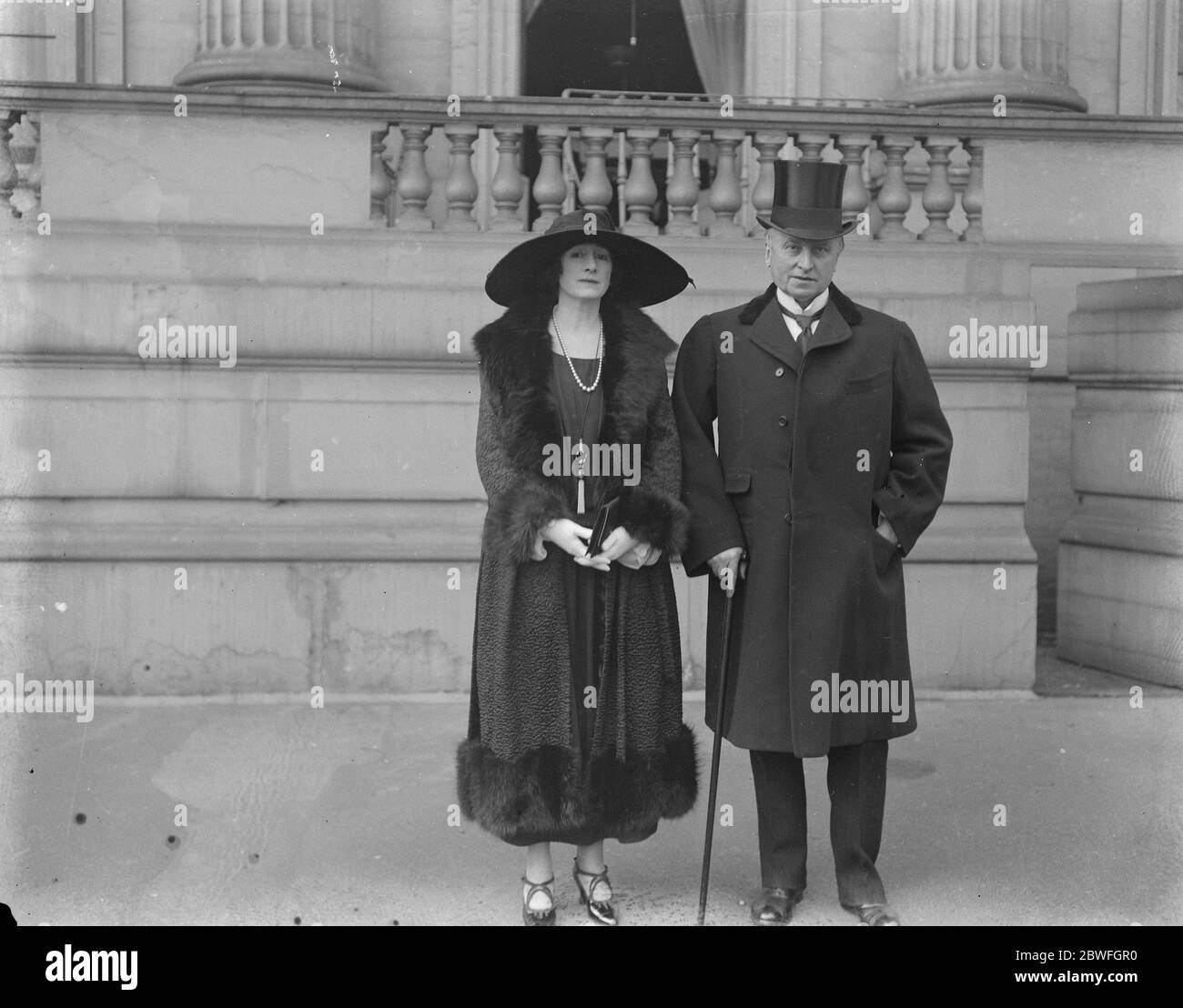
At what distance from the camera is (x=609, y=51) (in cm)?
1283

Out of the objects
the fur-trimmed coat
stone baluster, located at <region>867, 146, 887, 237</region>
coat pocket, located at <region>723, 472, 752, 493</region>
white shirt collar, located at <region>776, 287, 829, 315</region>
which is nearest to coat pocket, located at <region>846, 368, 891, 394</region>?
white shirt collar, located at <region>776, 287, 829, 315</region>

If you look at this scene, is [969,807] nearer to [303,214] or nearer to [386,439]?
[386,439]

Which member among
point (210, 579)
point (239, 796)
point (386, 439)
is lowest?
point (239, 796)

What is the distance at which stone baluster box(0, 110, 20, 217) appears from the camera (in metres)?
8.27

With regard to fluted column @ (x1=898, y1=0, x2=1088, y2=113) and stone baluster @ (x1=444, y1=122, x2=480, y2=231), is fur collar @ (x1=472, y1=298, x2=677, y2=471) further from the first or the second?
fluted column @ (x1=898, y1=0, x2=1088, y2=113)

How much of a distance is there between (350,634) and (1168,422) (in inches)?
177

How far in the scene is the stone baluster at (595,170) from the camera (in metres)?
8.39

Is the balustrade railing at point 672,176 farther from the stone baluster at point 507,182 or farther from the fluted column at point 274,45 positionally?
the fluted column at point 274,45

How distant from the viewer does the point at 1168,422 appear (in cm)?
850

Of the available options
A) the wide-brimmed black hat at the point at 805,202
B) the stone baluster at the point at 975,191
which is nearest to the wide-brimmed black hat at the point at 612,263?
the wide-brimmed black hat at the point at 805,202

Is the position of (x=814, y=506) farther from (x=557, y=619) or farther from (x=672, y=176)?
(x=672, y=176)

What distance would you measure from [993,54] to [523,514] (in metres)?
6.51

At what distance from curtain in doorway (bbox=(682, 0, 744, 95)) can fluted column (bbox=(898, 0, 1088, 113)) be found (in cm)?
127

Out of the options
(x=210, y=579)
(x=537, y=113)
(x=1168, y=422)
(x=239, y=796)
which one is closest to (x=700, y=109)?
(x=537, y=113)
